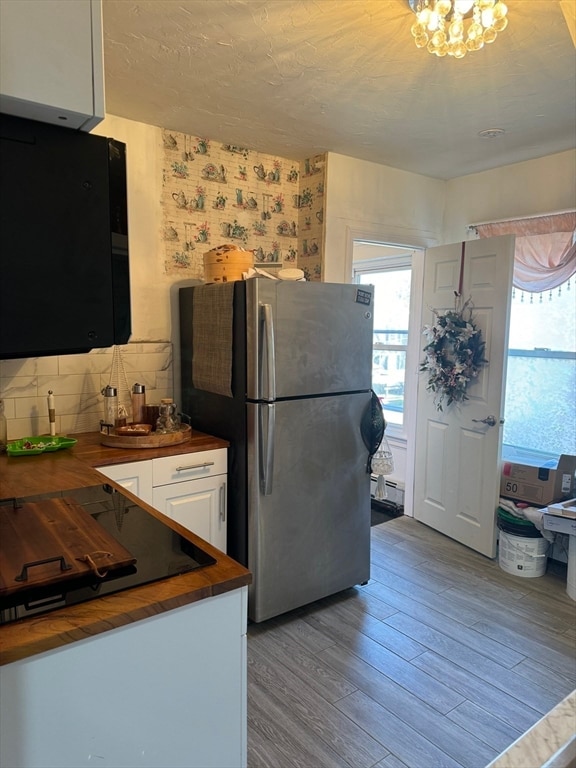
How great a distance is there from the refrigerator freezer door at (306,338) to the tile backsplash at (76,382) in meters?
0.79

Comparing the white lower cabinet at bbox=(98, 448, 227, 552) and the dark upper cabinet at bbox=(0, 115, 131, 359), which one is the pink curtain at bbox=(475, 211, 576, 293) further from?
the dark upper cabinet at bbox=(0, 115, 131, 359)

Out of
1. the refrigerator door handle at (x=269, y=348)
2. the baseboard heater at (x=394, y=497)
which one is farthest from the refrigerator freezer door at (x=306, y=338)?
the baseboard heater at (x=394, y=497)

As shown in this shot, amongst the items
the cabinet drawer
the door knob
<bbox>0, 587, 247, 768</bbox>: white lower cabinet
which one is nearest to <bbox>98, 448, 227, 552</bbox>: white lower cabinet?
the cabinet drawer

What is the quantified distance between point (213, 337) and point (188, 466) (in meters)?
0.65

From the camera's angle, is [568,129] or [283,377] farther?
[568,129]

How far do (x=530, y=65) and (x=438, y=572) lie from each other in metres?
2.62

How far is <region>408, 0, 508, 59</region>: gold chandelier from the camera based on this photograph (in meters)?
1.63

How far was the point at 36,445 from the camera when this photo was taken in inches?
91.1

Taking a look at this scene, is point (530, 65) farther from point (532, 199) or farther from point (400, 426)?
point (400, 426)

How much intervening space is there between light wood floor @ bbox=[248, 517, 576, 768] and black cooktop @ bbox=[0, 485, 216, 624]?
1.04 meters

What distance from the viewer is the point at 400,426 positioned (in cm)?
454

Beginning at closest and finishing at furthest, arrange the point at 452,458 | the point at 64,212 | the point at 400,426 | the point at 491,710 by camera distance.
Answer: the point at 64,212 < the point at 491,710 < the point at 452,458 < the point at 400,426

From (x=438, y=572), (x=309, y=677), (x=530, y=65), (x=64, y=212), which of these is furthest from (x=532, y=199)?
(x=64, y=212)

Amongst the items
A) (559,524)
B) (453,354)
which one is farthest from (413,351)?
(559,524)
